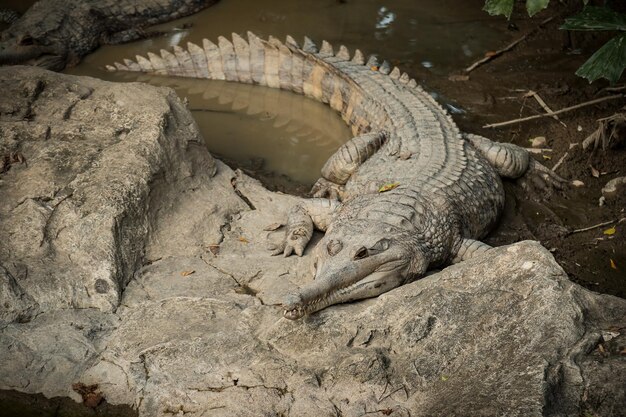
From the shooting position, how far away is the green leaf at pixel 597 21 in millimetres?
4707

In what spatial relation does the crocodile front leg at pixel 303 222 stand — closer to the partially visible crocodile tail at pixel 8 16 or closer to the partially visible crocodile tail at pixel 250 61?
the partially visible crocodile tail at pixel 250 61

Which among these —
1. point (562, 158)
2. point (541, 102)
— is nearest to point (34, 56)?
point (541, 102)

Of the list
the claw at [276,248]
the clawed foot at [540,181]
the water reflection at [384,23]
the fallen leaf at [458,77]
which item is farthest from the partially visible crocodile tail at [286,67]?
the claw at [276,248]

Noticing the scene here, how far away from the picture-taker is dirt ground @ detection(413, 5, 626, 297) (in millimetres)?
4922

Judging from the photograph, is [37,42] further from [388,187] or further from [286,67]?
[388,187]

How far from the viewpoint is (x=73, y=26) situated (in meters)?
7.92

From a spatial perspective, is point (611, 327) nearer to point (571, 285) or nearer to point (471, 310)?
point (571, 285)

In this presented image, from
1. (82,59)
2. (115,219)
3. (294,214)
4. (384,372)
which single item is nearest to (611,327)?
(384,372)

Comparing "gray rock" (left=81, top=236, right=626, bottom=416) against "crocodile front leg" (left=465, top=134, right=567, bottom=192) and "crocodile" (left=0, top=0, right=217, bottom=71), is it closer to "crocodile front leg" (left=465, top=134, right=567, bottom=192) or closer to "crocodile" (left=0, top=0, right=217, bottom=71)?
"crocodile front leg" (left=465, top=134, right=567, bottom=192)

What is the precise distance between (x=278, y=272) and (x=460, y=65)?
3.99 metres

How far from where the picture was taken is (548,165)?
19.1 feet

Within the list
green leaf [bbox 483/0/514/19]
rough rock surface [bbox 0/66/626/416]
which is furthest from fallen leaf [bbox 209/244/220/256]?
green leaf [bbox 483/0/514/19]

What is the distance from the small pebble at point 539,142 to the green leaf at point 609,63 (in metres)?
1.46

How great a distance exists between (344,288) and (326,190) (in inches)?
70.0
